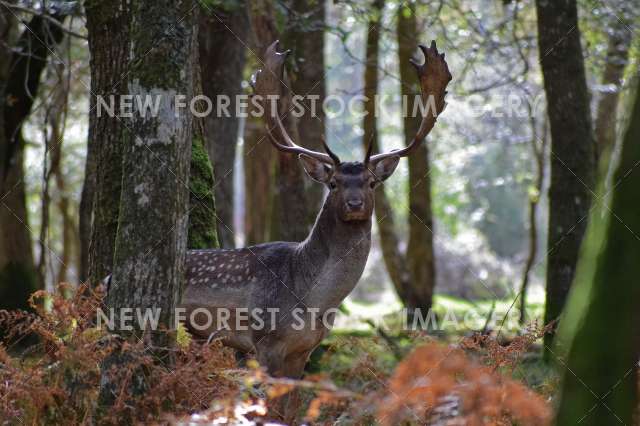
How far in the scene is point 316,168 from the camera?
8.20 m

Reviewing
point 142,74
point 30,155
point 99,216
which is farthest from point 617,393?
point 30,155

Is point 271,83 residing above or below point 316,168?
above

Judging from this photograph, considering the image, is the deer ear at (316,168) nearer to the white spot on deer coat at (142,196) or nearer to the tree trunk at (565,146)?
the white spot on deer coat at (142,196)

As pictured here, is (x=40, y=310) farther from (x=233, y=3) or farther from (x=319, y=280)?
(x=233, y=3)

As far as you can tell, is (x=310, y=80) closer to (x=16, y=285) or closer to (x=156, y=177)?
(x=16, y=285)

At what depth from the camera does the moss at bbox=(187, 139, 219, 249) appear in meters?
8.73

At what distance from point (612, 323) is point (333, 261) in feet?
13.4

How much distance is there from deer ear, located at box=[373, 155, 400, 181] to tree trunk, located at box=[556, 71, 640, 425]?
168 inches

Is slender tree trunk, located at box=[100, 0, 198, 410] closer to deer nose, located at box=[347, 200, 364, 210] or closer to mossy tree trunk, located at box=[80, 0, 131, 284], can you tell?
deer nose, located at box=[347, 200, 364, 210]

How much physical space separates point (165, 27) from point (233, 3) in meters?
3.62

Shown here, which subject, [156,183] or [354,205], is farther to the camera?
[354,205]

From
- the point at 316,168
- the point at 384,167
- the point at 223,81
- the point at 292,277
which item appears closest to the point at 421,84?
the point at 384,167

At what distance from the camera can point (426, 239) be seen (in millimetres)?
16188

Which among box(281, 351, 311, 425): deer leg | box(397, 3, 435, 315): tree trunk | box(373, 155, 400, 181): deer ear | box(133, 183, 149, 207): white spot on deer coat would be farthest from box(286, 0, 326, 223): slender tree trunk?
box(133, 183, 149, 207): white spot on deer coat
